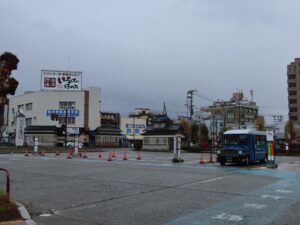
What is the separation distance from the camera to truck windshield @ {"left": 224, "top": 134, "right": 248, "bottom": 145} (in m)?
28.5

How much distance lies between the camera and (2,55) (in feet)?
31.2

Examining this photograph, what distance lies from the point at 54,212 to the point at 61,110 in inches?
3221

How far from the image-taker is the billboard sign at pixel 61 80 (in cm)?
8681

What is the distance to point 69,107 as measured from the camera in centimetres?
9000

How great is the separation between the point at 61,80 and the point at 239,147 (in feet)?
213

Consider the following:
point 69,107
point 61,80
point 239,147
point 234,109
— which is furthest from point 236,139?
point 234,109

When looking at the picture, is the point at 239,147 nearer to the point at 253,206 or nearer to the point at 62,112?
the point at 253,206

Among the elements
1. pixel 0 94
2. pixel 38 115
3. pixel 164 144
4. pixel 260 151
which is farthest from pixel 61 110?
pixel 0 94

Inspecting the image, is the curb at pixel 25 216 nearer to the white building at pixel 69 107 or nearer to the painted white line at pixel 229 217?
the painted white line at pixel 229 217

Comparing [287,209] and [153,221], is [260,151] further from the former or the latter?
[153,221]

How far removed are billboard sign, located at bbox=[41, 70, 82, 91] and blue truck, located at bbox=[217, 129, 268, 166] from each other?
6274 centimetres

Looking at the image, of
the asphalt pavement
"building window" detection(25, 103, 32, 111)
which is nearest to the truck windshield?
the asphalt pavement

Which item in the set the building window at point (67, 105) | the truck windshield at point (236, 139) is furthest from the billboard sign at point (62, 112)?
the truck windshield at point (236, 139)

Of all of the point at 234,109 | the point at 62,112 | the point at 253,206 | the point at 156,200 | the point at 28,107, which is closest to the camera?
the point at 253,206
